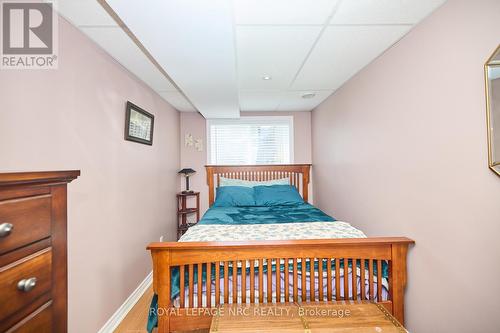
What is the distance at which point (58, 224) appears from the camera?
78 centimetres

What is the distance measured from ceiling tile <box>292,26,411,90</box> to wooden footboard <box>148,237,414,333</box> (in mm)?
1404

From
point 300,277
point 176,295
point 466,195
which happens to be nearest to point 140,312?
point 176,295

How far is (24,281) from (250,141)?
356 cm

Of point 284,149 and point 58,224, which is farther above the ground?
point 284,149

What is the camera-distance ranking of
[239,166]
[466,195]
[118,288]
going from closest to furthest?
1. [466,195]
2. [118,288]
3. [239,166]

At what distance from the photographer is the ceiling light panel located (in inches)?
49.8

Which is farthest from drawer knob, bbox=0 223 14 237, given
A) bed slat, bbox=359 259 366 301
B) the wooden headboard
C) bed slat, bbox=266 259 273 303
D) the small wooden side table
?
the wooden headboard

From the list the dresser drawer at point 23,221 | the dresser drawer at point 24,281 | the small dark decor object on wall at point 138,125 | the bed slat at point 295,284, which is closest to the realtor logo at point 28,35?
the small dark decor object on wall at point 138,125

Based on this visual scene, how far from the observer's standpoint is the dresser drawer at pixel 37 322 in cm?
64

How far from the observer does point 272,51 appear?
1.88 m

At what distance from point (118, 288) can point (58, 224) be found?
1.61 metres

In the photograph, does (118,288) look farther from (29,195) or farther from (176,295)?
(29,195)

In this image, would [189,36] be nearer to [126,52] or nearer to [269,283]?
[126,52]

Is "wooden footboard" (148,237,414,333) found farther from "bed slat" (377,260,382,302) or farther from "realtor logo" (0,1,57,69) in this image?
"realtor logo" (0,1,57,69)
